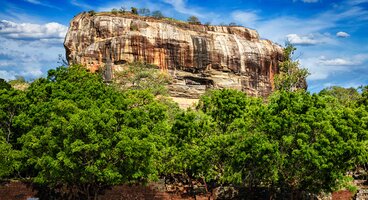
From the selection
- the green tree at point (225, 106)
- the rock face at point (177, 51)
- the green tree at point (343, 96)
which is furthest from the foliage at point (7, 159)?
the rock face at point (177, 51)

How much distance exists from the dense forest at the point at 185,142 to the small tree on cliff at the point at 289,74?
30839 mm

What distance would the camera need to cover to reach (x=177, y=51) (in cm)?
5997

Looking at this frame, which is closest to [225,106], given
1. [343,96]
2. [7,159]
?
[7,159]

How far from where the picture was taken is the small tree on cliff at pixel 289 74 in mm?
57000

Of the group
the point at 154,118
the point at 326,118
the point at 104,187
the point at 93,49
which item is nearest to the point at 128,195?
the point at 104,187

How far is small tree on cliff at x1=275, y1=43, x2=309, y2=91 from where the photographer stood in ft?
187

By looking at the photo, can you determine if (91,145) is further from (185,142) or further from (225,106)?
(225,106)

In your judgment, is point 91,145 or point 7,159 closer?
point 91,145

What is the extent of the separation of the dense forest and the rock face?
31160mm

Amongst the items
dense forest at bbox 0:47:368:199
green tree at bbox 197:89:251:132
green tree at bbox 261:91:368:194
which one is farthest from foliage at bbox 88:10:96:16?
green tree at bbox 261:91:368:194

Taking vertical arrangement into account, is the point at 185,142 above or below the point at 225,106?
below

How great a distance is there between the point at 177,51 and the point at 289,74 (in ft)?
53.0

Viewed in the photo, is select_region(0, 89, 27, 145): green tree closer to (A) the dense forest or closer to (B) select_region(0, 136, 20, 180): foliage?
(A) the dense forest

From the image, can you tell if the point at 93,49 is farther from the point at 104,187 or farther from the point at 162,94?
the point at 104,187
